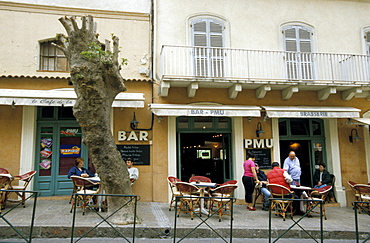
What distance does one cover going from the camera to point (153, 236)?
6383mm

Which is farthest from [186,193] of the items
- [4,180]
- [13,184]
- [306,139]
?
[306,139]

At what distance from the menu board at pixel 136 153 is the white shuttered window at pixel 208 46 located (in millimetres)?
2973

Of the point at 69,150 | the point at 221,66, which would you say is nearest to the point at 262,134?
the point at 221,66

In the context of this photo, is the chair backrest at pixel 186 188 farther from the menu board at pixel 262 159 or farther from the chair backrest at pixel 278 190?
the menu board at pixel 262 159

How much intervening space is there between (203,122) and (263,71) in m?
2.62

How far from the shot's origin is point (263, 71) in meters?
10.3

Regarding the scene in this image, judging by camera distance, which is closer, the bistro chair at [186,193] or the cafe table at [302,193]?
the bistro chair at [186,193]

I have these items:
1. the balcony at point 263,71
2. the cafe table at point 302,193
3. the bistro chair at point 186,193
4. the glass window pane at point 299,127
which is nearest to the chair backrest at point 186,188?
the bistro chair at point 186,193

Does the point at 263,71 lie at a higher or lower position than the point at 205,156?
higher

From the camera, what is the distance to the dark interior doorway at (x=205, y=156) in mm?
10602

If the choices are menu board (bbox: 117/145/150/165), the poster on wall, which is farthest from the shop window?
menu board (bbox: 117/145/150/165)

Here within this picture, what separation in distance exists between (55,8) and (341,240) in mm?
10170

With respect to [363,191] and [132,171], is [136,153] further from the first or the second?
[363,191]

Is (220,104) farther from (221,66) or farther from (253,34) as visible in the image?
(253,34)
